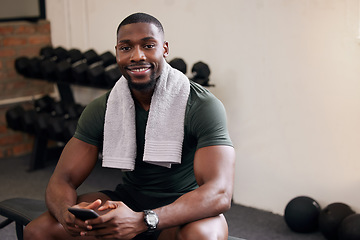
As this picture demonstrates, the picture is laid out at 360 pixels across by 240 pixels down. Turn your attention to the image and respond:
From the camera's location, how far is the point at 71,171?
1864 mm

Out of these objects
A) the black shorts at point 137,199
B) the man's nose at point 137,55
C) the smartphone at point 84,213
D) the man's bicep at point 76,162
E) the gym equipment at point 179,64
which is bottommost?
the black shorts at point 137,199

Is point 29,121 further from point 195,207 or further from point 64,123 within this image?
point 195,207

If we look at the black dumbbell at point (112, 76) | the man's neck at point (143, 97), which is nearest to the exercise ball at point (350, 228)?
the man's neck at point (143, 97)

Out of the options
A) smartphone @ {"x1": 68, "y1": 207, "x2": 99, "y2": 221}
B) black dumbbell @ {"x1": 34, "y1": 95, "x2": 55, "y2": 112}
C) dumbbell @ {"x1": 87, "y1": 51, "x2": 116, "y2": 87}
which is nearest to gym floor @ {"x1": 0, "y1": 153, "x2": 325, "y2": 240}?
black dumbbell @ {"x1": 34, "y1": 95, "x2": 55, "y2": 112}

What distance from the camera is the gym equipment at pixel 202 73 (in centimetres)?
287

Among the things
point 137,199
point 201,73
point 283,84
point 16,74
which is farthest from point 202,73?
point 16,74

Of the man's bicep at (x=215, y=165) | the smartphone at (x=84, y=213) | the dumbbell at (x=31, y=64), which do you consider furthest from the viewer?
the dumbbell at (x=31, y=64)

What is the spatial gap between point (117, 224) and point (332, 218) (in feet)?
4.17

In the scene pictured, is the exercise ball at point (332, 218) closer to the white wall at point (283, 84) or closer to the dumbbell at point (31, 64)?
the white wall at point (283, 84)

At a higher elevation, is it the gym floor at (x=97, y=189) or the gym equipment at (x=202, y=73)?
the gym equipment at (x=202, y=73)

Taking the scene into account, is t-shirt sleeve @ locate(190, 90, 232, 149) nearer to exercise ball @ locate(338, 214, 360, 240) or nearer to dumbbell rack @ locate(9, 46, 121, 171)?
exercise ball @ locate(338, 214, 360, 240)

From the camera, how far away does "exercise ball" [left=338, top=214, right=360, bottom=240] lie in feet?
7.52

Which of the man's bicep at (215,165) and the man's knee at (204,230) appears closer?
the man's knee at (204,230)

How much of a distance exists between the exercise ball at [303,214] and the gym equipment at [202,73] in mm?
783
